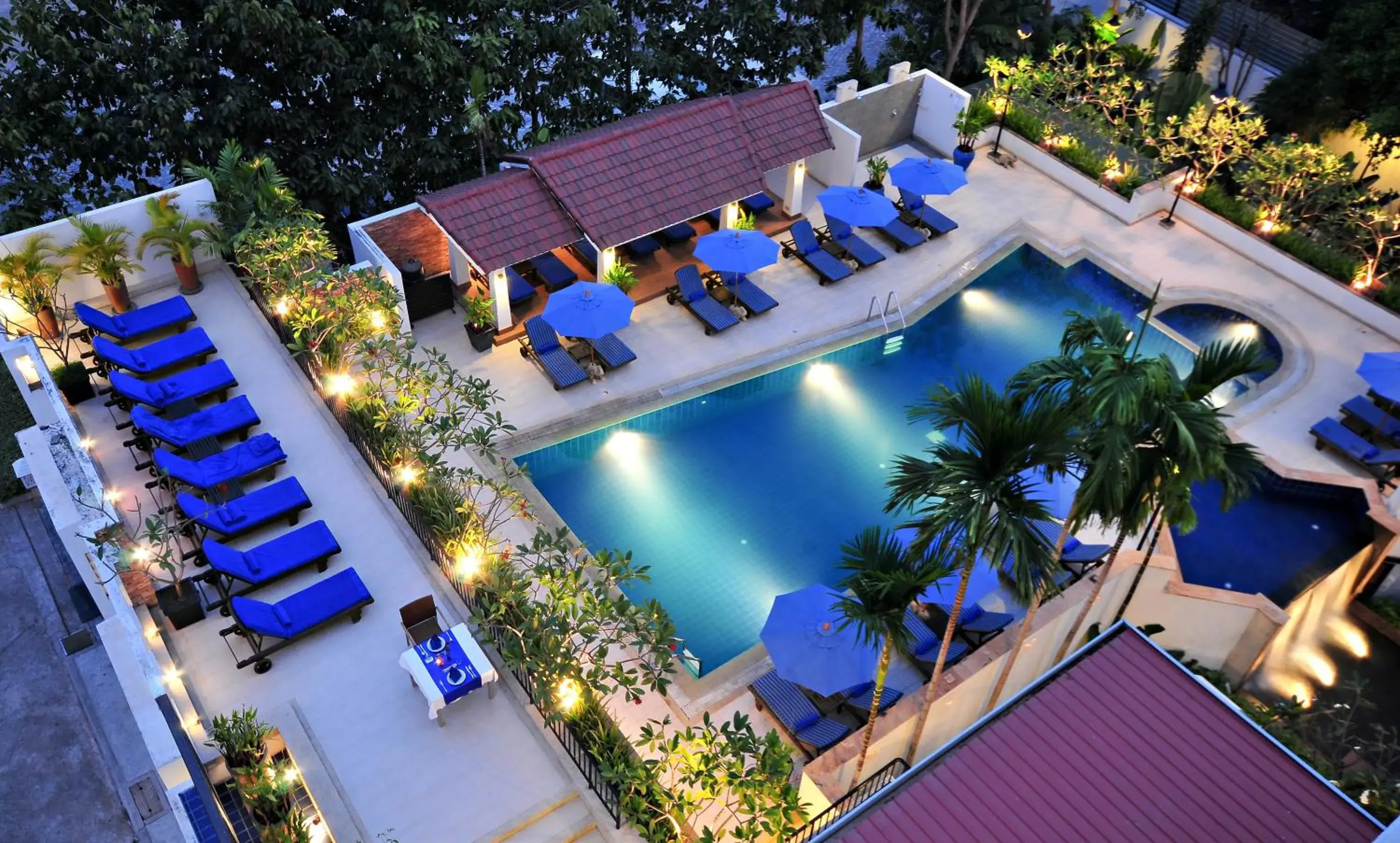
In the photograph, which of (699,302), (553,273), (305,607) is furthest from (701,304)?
(305,607)

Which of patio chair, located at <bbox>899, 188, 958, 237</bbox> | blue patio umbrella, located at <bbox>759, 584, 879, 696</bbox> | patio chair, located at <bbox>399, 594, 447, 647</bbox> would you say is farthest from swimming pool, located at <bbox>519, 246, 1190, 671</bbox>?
Result: patio chair, located at <bbox>399, 594, 447, 647</bbox>

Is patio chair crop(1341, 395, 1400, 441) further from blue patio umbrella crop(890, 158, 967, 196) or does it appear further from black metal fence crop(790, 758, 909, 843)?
black metal fence crop(790, 758, 909, 843)

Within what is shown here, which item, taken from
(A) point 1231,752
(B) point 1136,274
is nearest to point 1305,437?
(B) point 1136,274

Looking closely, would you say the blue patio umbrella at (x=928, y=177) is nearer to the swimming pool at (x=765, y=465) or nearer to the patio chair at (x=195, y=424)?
the swimming pool at (x=765, y=465)

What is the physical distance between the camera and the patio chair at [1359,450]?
66.0 ft

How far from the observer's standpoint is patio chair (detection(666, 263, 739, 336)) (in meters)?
22.4

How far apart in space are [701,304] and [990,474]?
12221 millimetres

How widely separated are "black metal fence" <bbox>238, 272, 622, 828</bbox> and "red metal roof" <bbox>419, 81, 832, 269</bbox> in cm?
368

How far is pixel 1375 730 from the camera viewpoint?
1752 cm

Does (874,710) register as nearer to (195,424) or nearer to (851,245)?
(195,424)

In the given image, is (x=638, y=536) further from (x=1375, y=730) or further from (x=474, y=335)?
(x=1375, y=730)

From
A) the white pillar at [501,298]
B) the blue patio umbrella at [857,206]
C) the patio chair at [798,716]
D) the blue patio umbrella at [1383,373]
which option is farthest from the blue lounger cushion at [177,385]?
the blue patio umbrella at [1383,373]

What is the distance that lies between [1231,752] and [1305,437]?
12265 millimetres

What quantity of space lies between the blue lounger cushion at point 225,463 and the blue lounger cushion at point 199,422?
297 millimetres
